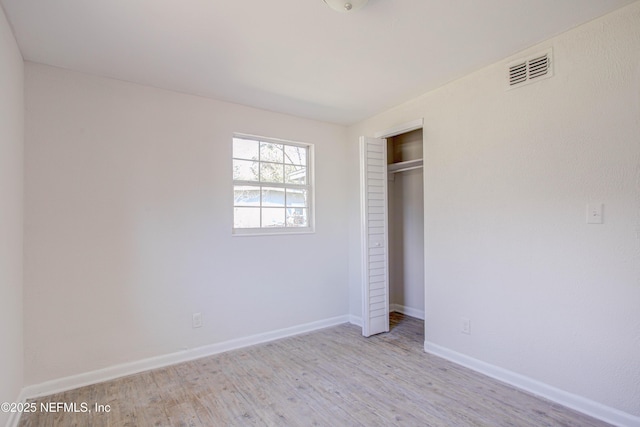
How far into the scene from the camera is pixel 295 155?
3803mm

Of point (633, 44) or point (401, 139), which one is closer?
point (633, 44)

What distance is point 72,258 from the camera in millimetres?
2496

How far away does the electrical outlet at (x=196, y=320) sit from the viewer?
3.01 m

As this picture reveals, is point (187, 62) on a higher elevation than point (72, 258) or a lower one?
higher

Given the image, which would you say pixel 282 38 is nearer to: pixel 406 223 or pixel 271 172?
pixel 271 172

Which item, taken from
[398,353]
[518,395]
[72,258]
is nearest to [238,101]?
[72,258]

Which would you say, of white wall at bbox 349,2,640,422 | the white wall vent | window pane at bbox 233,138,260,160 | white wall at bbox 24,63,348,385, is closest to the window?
window pane at bbox 233,138,260,160

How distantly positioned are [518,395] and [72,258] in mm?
3440

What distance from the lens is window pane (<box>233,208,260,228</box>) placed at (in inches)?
132

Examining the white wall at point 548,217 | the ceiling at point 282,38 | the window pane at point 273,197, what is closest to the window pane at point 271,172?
the window pane at point 273,197

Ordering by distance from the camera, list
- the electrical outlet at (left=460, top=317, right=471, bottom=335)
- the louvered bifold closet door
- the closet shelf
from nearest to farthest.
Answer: the electrical outlet at (left=460, top=317, right=471, bottom=335)
the louvered bifold closet door
the closet shelf

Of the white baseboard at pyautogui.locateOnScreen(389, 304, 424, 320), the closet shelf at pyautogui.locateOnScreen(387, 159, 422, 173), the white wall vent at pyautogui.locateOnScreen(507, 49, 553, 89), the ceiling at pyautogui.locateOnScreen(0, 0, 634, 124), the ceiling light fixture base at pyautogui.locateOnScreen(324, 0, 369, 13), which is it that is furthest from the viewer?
the white baseboard at pyautogui.locateOnScreen(389, 304, 424, 320)

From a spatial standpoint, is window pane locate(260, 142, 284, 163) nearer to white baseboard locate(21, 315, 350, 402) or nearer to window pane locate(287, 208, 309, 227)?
window pane locate(287, 208, 309, 227)

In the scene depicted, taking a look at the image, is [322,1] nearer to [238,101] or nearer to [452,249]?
[238,101]
